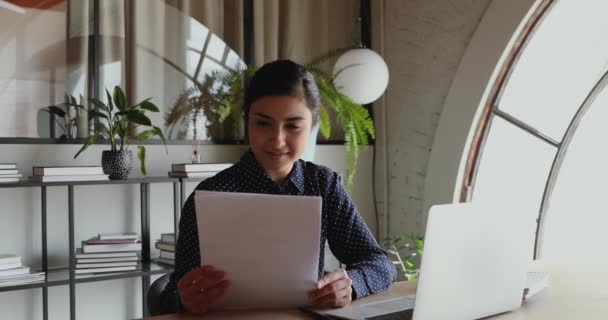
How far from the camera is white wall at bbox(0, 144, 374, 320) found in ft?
10.7

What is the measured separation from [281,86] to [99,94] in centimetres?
194

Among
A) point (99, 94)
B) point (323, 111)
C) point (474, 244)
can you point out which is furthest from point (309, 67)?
point (474, 244)

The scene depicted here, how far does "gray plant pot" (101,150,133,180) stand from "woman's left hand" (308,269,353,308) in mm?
1915

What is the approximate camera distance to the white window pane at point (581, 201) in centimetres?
392

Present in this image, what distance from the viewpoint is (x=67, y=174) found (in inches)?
124

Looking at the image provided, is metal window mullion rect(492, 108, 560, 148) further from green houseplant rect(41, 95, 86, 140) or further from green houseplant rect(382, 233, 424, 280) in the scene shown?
green houseplant rect(41, 95, 86, 140)

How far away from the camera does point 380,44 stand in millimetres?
4578

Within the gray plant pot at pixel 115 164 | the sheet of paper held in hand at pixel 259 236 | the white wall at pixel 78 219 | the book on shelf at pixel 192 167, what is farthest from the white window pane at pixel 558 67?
the sheet of paper held in hand at pixel 259 236

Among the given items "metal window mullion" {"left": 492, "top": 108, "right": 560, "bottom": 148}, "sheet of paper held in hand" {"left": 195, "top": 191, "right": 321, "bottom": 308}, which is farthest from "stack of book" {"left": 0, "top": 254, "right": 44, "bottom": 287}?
"metal window mullion" {"left": 492, "top": 108, "right": 560, "bottom": 148}

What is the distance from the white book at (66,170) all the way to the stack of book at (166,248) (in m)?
0.51

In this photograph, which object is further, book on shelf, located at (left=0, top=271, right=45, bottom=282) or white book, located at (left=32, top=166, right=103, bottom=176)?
white book, located at (left=32, top=166, right=103, bottom=176)

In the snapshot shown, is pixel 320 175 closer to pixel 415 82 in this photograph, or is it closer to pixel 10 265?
pixel 10 265

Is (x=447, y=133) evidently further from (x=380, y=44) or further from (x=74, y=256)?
(x=74, y=256)

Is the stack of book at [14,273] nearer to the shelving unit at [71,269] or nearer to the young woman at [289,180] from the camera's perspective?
the shelving unit at [71,269]
